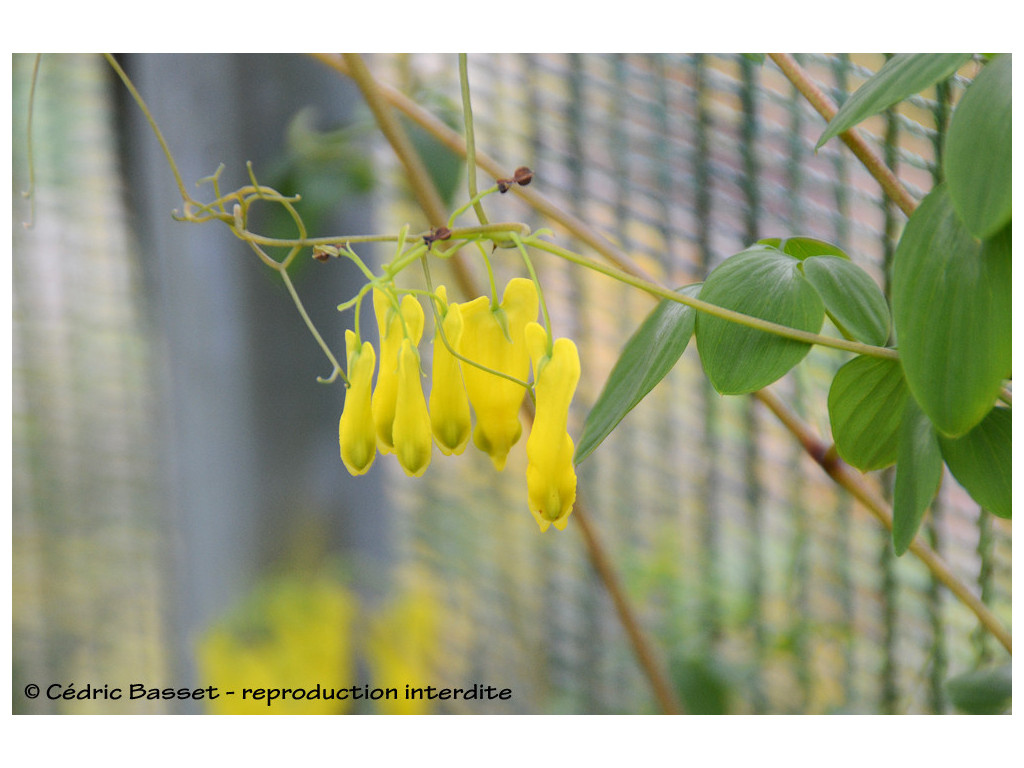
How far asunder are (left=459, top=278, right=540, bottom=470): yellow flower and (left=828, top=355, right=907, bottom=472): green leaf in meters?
0.13

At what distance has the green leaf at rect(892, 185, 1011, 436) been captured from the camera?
0.84ft

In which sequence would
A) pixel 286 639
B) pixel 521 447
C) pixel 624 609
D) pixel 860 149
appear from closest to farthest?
pixel 860 149
pixel 624 609
pixel 286 639
pixel 521 447

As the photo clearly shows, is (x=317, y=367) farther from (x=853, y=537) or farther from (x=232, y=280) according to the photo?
(x=853, y=537)

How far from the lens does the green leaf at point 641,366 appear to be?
1.02ft

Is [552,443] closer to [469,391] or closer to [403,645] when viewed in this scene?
[469,391]

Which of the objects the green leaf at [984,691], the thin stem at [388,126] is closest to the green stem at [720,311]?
the thin stem at [388,126]

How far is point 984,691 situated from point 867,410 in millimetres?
221

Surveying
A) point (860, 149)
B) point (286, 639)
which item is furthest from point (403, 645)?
point (860, 149)

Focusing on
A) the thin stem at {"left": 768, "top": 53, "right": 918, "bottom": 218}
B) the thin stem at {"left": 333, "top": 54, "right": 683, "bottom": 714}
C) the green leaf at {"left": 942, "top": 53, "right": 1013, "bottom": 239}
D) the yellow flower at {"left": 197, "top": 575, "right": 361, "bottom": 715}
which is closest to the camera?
the green leaf at {"left": 942, "top": 53, "right": 1013, "bottom": 239}

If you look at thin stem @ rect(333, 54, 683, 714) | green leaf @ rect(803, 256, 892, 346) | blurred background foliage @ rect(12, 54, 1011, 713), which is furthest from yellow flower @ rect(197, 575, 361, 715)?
green leaf @ rect(803, 256, 892, 346)

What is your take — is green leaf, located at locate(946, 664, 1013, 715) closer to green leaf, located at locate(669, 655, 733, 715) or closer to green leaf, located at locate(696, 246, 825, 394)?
green leaf, located at locate(669, 655, 733, 715)

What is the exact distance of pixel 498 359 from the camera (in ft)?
1.11

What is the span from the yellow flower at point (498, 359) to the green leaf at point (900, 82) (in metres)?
0.13
